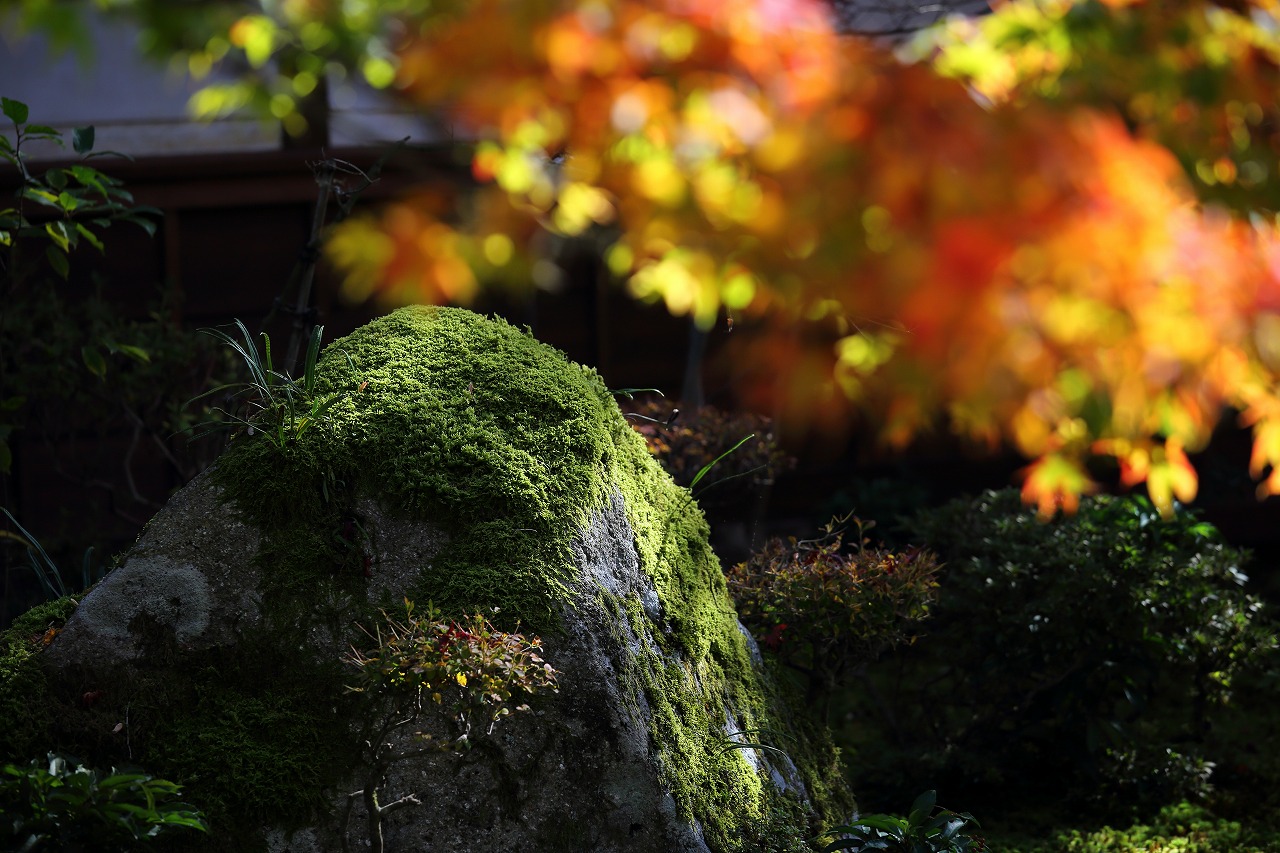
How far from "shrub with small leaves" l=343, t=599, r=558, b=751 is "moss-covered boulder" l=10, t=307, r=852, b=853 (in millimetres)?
125

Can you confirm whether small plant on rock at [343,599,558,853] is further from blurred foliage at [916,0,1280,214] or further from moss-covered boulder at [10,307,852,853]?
blurred foliage at [916,0,1280,214]

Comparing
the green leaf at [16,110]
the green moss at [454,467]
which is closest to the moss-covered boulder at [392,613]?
the green moss at [454,467]

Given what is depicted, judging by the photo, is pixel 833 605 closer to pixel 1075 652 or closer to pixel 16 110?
pixel 1075 652

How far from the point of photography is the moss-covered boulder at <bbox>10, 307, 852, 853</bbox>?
321 cm

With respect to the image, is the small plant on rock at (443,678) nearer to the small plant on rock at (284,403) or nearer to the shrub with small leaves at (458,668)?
the shrub with small leaves at (458,668)

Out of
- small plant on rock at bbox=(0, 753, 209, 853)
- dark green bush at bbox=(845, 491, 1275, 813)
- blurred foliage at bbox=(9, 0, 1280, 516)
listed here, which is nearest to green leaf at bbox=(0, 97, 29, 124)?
small plant on rock at bbox=(0, 753, 209, 853)

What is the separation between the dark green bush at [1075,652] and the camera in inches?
206

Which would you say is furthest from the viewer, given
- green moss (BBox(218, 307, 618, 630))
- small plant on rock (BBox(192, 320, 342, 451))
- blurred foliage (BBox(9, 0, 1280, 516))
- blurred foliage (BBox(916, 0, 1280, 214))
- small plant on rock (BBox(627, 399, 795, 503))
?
small plant on rock (BBox(627, 399, 795, 503))

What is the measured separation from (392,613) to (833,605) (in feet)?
5.54

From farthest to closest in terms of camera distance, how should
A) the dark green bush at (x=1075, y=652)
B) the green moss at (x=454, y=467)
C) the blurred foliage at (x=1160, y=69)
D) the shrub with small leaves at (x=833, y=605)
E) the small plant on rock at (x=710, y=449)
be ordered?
the small plant on rock at (x=710, y=449)
the dark green bush at (x=1075, y=652)
the shrub with small leaves at (x=833, y=605)
the green moss at (x=454, y=467)
the blurred foliage at (x=1160, y=69)

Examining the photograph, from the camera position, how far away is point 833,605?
4.37 metres

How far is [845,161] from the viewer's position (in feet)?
5.85

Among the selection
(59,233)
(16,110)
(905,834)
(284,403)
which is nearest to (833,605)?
(905,834)

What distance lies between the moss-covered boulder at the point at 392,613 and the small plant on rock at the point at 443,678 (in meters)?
0.05
